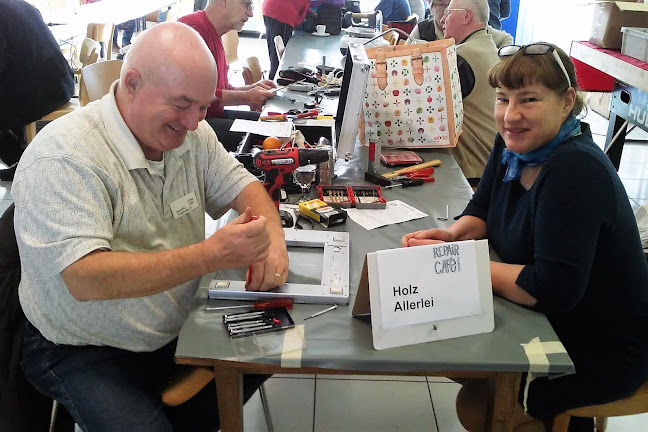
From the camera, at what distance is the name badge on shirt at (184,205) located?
1495 mm

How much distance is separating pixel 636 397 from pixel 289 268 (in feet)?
2.95

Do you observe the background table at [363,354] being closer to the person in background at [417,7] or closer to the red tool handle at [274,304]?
the red tool handle at [274,304]

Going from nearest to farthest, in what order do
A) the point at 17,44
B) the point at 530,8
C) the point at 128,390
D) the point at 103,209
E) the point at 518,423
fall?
1. the point at 103,209
2. the point at 128,390
3. the point at 518,423
4. the point at 17,44
5. the point at 530,8

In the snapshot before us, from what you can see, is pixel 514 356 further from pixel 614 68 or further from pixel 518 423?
pixel 614 68

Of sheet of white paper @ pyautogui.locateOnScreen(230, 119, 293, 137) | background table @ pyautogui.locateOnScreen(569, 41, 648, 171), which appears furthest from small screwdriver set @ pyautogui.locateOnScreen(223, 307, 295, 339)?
background table @ pyautogui.locateOnScreen(569, 41, 648, 171)

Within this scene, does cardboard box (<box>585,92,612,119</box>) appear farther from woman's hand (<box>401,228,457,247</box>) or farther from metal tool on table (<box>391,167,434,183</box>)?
woman's hand (<box>401,228,457,247</box>)

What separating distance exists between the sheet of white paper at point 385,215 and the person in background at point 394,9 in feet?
17.2

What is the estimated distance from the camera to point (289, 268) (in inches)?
57.4

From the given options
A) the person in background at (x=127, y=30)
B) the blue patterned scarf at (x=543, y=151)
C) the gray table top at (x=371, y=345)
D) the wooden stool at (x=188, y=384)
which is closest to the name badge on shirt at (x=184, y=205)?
the gray table top at (x=371, y=345)

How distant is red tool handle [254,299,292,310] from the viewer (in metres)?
1.28

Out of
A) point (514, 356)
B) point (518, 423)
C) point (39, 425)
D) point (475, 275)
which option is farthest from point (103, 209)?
point (518, 423)

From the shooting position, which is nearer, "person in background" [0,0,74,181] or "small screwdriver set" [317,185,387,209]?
"small screwdriver set" [317,185,387,209]

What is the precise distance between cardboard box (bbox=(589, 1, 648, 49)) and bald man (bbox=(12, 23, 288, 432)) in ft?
11.5

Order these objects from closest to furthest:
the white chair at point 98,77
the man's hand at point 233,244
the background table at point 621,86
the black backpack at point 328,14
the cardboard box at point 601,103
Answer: the man's hand at point 233,244
the white chair at point 98,77
the background table at point 621,86
the black backpack at point 328,14
the cardboard box at point 601,103
